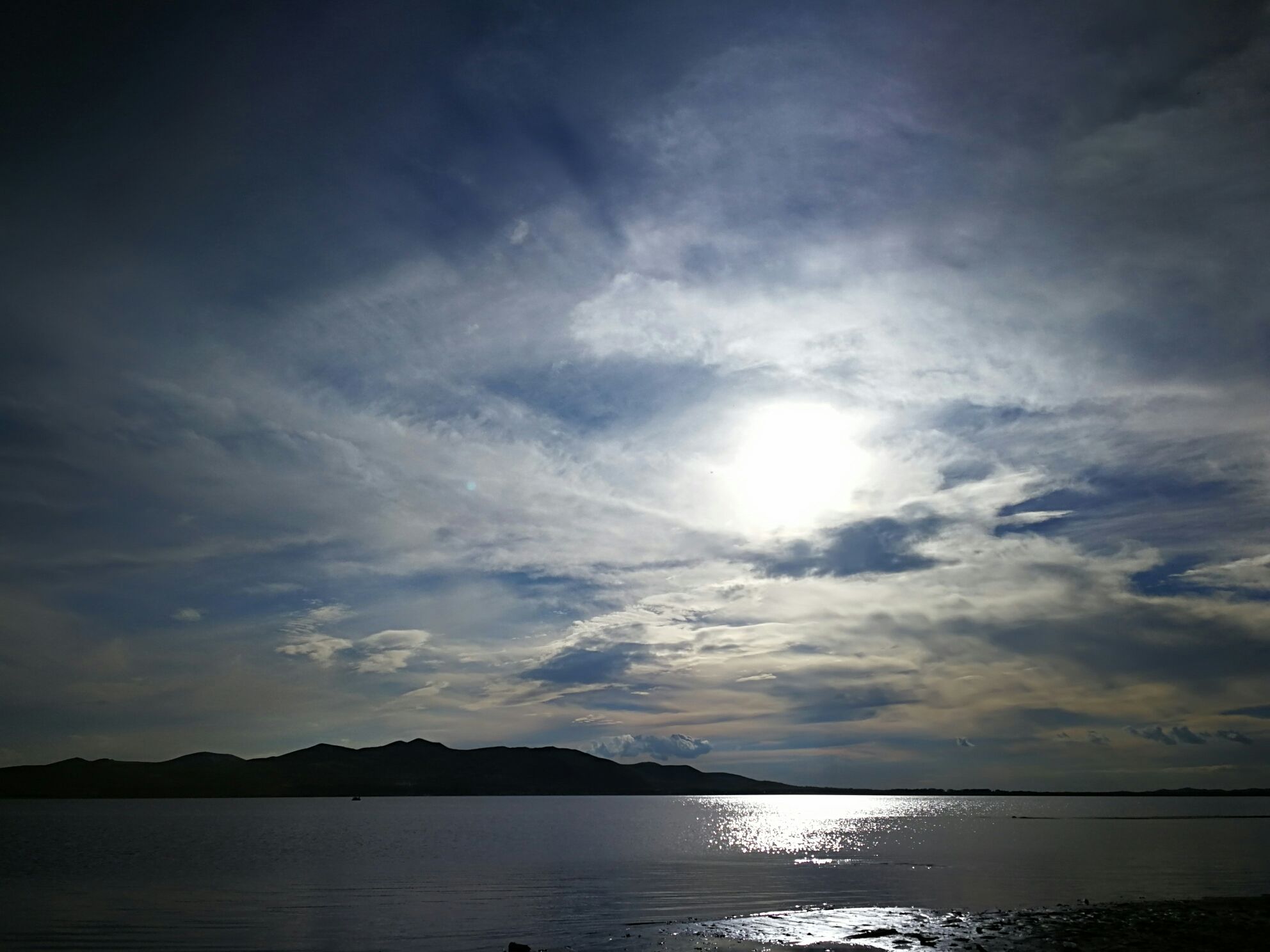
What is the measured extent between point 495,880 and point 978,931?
140 ft

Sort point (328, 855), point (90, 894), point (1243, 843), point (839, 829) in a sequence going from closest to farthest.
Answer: point (90, 894) → point (328, 855) → point (1243, 843) → point (839, 829)

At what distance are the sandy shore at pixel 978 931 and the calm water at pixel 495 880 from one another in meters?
4.65

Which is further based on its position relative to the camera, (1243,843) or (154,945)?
(1243,843)

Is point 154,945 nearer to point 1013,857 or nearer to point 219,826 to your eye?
point 1013,857

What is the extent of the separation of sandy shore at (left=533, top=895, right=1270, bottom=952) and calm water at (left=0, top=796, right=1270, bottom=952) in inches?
183

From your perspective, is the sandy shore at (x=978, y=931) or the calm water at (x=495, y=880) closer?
the sandy shore at (x=978, y=931)

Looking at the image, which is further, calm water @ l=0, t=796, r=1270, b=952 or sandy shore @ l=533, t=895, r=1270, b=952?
calm water @ l=0, t=796, r=1270, b=952

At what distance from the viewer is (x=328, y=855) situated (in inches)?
3930

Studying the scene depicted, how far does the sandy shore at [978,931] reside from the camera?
42250mm

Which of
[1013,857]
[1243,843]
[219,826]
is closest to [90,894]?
[1013,857]

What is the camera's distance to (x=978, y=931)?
47.1m

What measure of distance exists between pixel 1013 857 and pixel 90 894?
95.8 m

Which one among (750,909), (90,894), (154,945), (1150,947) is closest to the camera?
(1150,947)

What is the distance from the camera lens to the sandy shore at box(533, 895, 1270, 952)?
42250 mm
